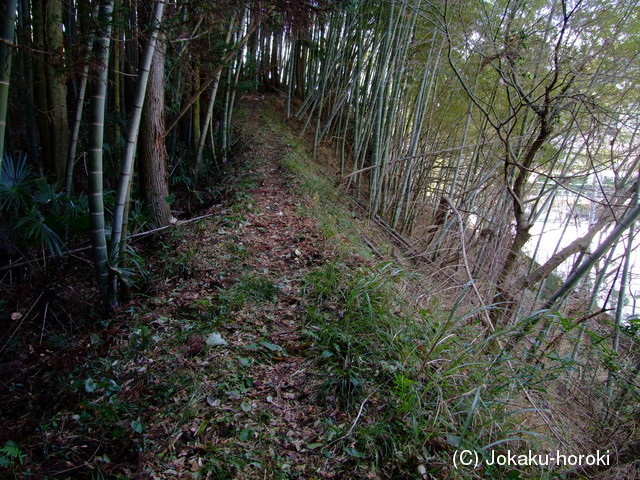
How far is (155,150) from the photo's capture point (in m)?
3.34

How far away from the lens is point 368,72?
5.70 meters

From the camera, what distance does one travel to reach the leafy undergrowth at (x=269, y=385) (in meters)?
1.39

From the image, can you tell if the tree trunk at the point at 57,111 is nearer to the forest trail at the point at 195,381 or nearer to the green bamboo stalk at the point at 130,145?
the forest trail at the point at 195,381

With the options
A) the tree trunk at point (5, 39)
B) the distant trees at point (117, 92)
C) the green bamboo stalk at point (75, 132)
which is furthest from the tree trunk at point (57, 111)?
the tree trunk at point (5, 39)

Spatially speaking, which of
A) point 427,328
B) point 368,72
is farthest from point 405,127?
point 427,328

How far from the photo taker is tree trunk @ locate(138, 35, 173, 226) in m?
3.19

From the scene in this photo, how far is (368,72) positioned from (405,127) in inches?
46.0

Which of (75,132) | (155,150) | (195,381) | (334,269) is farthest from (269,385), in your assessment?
(75,132)

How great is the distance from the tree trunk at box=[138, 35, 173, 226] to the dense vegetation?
0.02 meters

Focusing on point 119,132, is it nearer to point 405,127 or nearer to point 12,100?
point 12,100

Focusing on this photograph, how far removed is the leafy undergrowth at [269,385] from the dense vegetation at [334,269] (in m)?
0.01

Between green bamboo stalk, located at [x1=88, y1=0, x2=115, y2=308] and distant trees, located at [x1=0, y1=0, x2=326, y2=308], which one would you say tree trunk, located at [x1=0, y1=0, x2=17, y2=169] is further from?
green bamboo stalk, located at [x1=88, y1=0, x2=115, y2=308]

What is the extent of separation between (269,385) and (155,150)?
2618 millimetres

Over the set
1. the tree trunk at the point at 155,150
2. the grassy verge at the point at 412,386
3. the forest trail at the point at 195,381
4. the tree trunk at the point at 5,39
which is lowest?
the forest trail at the point at 195,381
